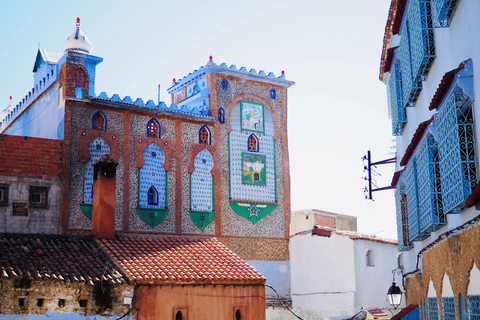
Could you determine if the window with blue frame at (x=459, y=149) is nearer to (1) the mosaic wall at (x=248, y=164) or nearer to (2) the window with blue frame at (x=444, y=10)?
(2) the window with blue frame at (x=444, y=10)

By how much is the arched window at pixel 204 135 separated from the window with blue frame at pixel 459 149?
46.8ft

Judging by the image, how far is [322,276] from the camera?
22.6 metres

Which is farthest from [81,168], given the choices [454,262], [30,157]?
[454,262]

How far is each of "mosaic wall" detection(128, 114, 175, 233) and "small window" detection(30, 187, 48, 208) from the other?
8.23 feet

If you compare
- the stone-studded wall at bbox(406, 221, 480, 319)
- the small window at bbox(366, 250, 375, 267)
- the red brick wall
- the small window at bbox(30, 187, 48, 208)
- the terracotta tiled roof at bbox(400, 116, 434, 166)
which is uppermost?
→ the red brick wall

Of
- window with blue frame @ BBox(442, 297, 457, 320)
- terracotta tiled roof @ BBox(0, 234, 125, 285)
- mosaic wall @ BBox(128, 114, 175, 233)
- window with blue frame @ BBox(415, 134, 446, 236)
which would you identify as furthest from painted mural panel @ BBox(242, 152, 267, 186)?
window with blue frame @ BBox(442, 297, 457, 320)

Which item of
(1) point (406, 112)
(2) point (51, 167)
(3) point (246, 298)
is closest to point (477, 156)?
(1) point (406, 112)

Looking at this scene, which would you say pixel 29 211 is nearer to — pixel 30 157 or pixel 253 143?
pixel 30 157

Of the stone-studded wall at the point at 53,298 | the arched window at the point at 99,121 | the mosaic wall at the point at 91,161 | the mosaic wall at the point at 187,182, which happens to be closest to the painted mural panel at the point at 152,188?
the mosaic wall at the point at 187,182

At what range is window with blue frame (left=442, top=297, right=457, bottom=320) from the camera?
7988 mm

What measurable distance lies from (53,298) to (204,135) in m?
8.58

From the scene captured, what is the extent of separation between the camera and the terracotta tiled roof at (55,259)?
546 inches

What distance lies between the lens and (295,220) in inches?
1144

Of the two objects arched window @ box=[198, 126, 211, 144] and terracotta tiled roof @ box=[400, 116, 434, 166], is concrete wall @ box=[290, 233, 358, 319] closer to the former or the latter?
arched window @ box=[198, 126, 211, 144]
